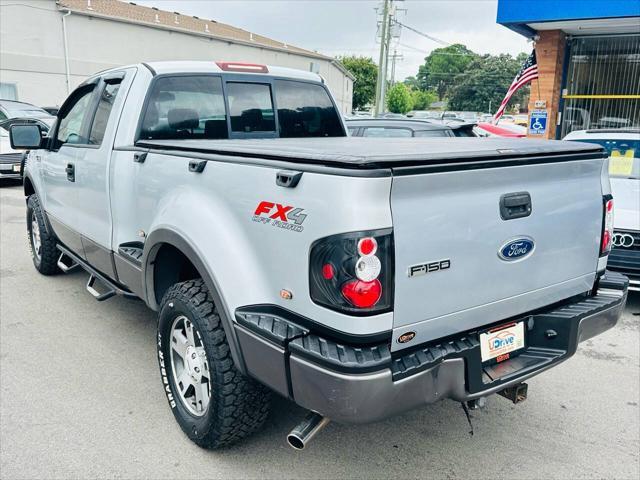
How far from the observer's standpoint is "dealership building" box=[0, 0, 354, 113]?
25062 mm

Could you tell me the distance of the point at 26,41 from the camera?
83.2 ft

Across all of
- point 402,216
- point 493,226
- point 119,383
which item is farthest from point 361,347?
point 119,383

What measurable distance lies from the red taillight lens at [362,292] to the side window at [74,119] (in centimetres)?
310

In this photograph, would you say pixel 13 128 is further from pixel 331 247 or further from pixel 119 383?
pixel 331 247

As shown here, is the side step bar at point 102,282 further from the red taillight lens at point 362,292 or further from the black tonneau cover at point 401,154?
the red taillight lens at point 362,292

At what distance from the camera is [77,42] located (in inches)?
1080

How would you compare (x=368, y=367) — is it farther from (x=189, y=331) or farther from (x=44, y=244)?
(x=44, y=244)

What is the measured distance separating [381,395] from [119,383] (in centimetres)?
224

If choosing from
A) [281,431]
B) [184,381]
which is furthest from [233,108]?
[281,431]

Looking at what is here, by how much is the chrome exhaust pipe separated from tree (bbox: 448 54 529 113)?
288 ft

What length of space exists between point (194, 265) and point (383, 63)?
94.6 ft

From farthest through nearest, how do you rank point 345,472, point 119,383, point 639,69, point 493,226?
point 639,69
point 119,383
point 345,472
point 493,226

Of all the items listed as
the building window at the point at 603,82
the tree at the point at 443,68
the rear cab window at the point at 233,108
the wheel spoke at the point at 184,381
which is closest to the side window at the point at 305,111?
the rear cab window at the point at 233,108

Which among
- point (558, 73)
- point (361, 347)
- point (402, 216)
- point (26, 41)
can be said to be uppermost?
point (26, 41)
